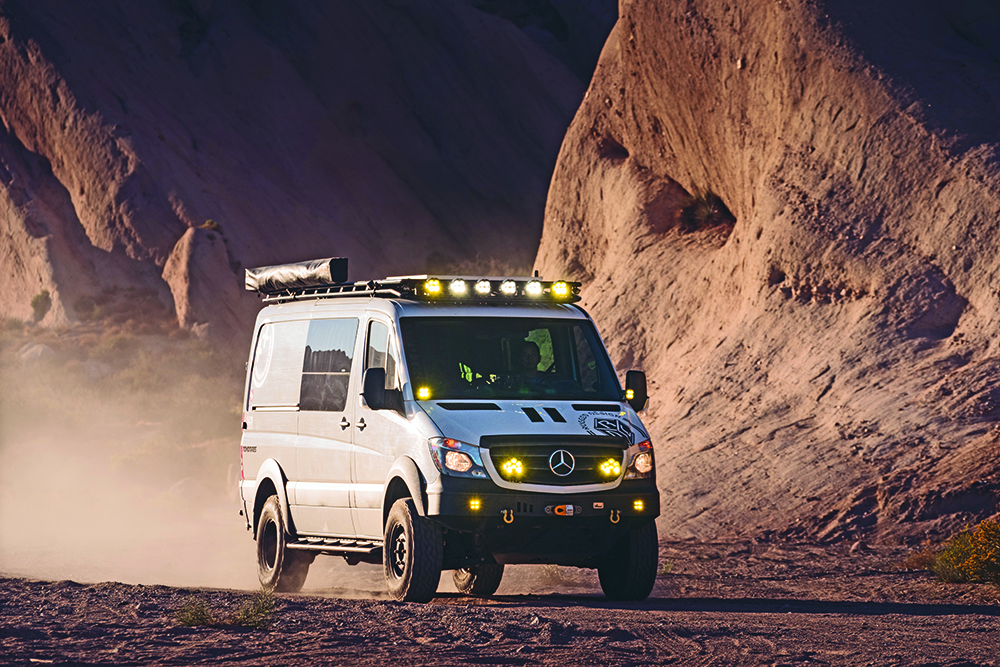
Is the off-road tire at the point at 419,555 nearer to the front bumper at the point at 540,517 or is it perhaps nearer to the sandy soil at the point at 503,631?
the front bumper at the point at 540,517

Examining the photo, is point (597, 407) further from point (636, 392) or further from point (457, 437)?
point (457, 437)

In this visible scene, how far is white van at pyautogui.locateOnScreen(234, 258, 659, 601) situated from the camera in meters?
10.6

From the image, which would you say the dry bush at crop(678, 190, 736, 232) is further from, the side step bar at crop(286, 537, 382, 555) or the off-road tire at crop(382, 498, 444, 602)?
the off-road tire at crop(382, 498, 444, 602)

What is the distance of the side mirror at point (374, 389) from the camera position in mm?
10938

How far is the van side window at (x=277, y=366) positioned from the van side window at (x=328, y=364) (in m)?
0.21

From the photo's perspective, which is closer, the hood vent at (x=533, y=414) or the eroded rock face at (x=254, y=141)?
the hood vent at (x=533, y=414)

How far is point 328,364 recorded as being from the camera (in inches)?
488

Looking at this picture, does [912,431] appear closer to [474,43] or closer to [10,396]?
[10,396]

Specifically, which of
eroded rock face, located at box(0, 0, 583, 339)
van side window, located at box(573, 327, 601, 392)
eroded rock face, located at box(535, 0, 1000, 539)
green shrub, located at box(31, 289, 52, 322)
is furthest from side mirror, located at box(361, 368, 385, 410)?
green shrub, located at box(31, 289, 52, 322)

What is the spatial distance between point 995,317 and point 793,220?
3.67 metres

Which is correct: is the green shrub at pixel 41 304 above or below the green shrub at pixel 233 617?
above

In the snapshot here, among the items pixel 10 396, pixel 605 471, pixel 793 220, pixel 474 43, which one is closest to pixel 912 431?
pixel 793 220

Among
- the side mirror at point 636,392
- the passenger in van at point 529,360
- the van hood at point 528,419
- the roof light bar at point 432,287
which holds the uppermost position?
the roof light bar at point 432,287

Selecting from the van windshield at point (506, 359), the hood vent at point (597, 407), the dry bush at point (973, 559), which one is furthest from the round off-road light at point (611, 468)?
the dry bush at point (973, 559)
